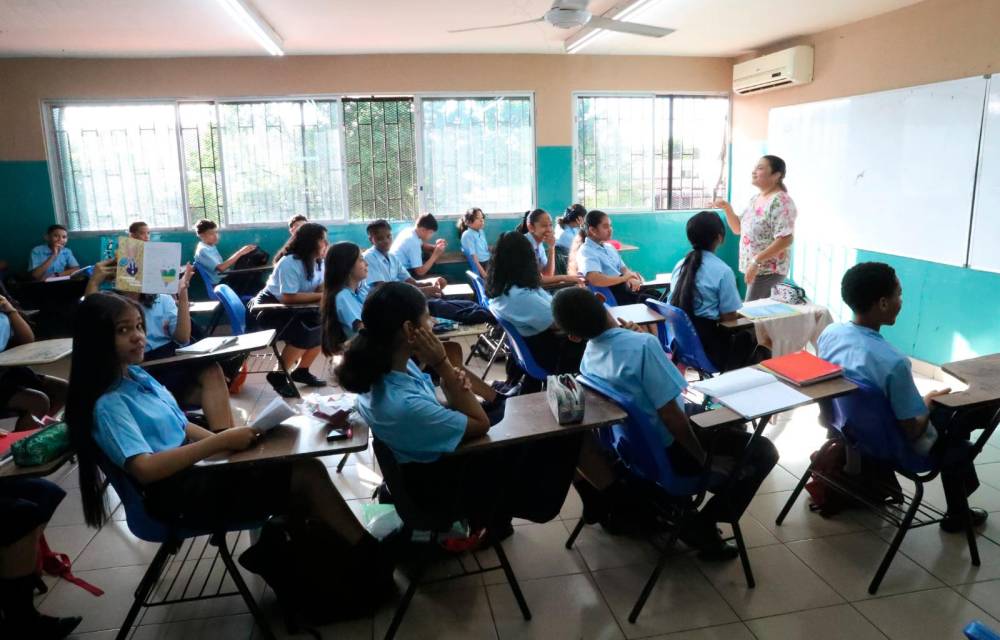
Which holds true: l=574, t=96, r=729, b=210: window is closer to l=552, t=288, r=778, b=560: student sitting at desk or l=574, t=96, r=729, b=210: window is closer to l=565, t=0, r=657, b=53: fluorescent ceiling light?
l=565, t=0, r=657, b=53: fluorescent ceiling light

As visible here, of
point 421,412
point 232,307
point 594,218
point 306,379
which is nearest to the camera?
point 421,412

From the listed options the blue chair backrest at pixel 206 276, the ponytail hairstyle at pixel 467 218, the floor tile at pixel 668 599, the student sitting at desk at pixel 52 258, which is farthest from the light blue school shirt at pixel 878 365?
the student sitting at desk at pixel 52 258

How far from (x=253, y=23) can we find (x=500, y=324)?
3157 millimetres

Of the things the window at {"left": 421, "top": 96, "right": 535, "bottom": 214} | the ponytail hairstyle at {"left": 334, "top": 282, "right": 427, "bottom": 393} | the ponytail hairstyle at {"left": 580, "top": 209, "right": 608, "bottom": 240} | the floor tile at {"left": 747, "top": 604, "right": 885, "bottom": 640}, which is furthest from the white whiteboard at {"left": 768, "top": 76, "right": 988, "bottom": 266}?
the ponytail hairstyle at {"left": 334, "top": 282, "right": 427, "bottom": 393}

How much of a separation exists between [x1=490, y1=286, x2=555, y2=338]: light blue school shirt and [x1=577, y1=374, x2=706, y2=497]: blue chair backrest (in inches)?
43.7

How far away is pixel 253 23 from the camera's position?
4.99m

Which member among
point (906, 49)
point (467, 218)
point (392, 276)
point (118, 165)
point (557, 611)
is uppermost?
point (906, 49)

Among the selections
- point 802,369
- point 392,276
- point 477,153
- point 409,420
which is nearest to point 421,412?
point 409,420

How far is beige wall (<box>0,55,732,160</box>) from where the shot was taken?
21.5 feet

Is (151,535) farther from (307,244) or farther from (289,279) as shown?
(307,244)

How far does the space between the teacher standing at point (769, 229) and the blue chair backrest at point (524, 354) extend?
1.77 metres

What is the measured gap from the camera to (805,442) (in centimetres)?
364

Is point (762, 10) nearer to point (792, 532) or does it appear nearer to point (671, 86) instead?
point (671, 86)

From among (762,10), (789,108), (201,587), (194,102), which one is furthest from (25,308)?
(789,108)
